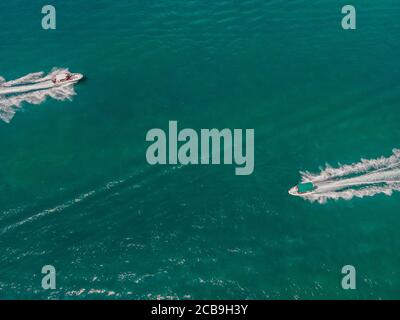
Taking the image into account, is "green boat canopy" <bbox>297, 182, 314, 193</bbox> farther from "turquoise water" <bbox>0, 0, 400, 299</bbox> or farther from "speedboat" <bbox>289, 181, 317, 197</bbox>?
"turquoise water" <bbox>0, 0, 400, 299</bbox>

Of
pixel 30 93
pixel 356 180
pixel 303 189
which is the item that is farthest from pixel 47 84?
pixel 356 180

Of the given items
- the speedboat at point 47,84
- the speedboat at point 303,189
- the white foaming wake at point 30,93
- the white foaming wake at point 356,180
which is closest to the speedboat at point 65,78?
the speedboat at point 47,84

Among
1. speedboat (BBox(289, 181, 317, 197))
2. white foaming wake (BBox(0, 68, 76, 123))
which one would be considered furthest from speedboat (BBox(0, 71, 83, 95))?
speedboat (BBox(289, 181, 317, 197))

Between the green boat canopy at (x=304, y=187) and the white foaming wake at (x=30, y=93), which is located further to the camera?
the white foaming wake at (x=30, y=93)

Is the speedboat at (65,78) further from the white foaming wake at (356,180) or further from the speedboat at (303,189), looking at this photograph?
the white foaming wake at (356,180)

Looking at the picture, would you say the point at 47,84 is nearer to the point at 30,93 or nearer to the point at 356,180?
the point at 30,93

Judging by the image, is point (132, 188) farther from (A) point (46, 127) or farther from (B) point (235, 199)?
(A) point (46, 127)

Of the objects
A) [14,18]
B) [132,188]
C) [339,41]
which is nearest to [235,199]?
[132,188]
